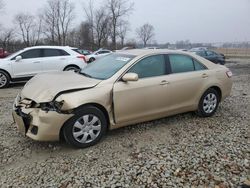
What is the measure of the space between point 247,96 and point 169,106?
3.92 meters

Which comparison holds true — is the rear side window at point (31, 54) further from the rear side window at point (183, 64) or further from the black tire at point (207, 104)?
the black tire at point (207, 104)

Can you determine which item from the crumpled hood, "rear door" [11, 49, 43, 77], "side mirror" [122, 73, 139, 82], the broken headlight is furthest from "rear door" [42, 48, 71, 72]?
the broken headlight

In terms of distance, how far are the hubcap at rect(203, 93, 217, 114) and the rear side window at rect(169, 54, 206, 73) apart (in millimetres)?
603

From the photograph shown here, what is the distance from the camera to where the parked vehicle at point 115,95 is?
3.63 m

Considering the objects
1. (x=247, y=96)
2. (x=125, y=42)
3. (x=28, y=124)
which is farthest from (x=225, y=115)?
(x=125, y=42)

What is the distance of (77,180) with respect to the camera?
3098 mm

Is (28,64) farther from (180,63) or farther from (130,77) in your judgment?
(130,77)

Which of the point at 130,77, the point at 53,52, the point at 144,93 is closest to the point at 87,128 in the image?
the point at 130,77

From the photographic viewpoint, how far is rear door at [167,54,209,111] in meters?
Answer: 4.75

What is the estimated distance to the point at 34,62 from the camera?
30.8ft

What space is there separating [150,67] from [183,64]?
2.71 feet

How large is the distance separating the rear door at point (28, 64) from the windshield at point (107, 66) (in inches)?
199

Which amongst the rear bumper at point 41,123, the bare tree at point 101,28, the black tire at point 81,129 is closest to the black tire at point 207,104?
the black tire at point 81,129

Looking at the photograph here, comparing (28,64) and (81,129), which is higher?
(28,64)
